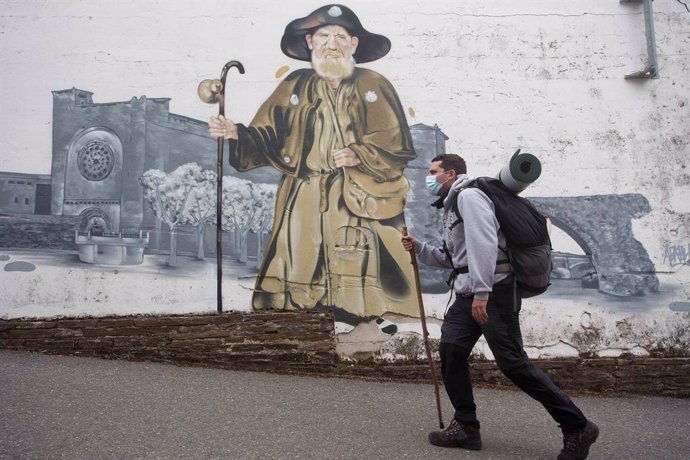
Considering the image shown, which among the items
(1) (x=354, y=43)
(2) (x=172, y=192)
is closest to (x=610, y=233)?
(1) (x=354, y=43)

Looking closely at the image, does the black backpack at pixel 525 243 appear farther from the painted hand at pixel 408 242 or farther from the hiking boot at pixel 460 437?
the hiking boot at pixel 460 437

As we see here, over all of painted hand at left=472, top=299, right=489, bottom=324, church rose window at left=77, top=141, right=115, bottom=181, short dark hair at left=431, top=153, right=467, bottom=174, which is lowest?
painted hand at left=472, top=299, right=489, bottom=324

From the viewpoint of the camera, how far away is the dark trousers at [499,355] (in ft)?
10.5

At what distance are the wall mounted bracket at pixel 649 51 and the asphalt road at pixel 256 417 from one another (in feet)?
9.53

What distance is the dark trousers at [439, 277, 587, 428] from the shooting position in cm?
320

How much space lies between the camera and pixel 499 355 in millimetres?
3287

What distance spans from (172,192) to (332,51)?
197cm

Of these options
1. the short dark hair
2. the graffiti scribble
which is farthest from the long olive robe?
the graffiti scribble

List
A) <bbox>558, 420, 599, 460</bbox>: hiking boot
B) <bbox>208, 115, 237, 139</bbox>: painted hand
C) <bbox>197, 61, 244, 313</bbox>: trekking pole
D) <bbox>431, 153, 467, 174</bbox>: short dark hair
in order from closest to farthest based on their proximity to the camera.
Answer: <bbox>558, 420, 599, 460</bbox>: hiking boot
<bbox>431, 153, 467, 174</bbox>: short dark hair
<bbox>197, 61, 244, 313</bbox>: trekking pole
<bbox>208, 115, 237, 139</bbox>: painted hand

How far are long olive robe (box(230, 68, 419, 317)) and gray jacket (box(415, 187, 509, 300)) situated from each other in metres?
1.70

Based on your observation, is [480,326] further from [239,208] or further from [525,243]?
[239,208]

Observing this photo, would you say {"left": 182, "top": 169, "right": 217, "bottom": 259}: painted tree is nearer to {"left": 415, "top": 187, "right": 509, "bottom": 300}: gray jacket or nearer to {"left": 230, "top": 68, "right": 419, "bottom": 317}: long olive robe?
{"left": 230, "top": 68, "right": 419, "bottom": 317}: long olive robe

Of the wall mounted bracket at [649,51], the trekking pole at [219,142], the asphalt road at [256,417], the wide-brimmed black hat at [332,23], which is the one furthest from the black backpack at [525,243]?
the wall mounted bracket at [649,51]

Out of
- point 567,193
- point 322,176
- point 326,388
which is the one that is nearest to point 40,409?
point 326,388
